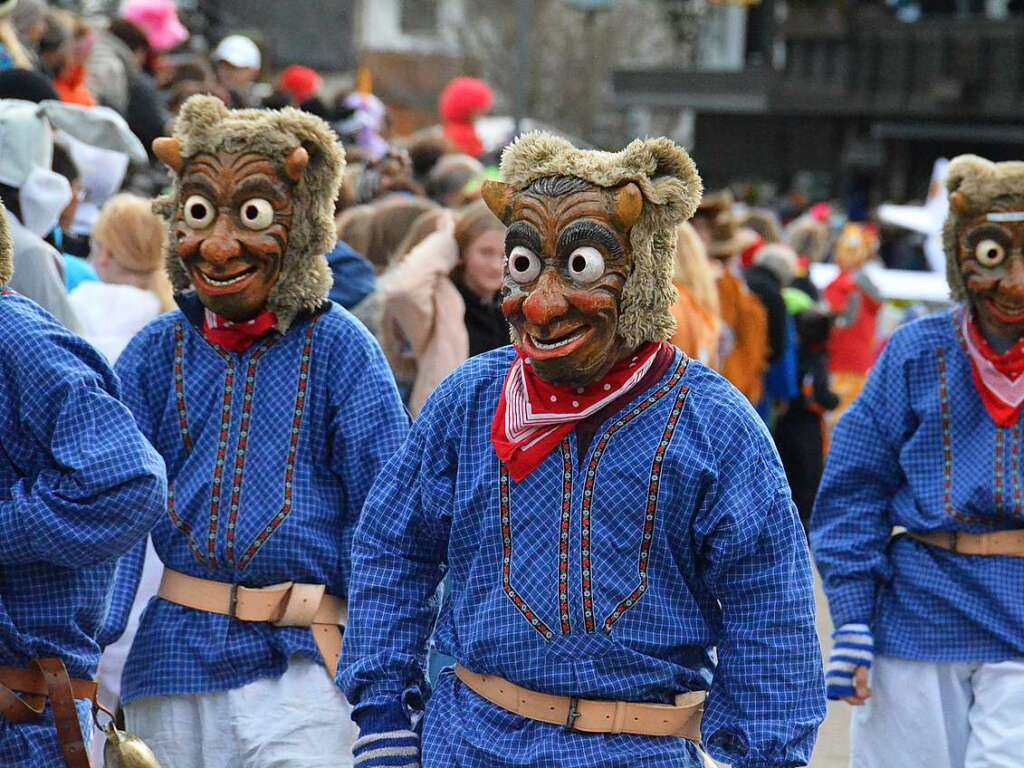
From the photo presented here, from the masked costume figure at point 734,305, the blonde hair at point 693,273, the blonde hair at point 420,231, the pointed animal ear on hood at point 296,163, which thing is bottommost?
the masked costume figure at point 734,305

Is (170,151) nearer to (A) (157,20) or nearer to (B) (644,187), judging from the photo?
(B) (644,187)

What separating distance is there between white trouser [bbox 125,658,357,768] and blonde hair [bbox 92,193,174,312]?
2094 mm

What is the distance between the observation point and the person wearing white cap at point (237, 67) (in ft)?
34.4

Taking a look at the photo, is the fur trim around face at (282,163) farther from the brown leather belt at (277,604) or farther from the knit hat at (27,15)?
the knit hat at (27,15)

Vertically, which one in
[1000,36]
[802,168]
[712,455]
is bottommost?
[802,168]

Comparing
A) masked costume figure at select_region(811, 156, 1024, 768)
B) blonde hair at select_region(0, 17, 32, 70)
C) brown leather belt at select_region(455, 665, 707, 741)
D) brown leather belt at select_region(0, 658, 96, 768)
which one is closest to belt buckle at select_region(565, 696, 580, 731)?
brown leather belt at select_region(455, 665, 707, 741)

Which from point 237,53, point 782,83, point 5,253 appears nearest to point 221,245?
point 5,253

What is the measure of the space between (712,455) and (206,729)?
1.55 meters

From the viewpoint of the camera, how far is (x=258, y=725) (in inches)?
168

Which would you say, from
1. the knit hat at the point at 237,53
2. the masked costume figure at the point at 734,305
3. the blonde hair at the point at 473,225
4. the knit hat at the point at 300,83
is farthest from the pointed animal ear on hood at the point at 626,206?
the knit hat at the point at 300,83

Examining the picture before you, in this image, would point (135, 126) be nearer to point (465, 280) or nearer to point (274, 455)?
point (465, 280)

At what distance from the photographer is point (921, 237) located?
62.9 ft

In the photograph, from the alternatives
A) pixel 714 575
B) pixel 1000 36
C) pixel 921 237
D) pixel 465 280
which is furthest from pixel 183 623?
pixel 1000 36

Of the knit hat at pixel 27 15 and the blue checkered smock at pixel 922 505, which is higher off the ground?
the knit hat at pixel 27 15
